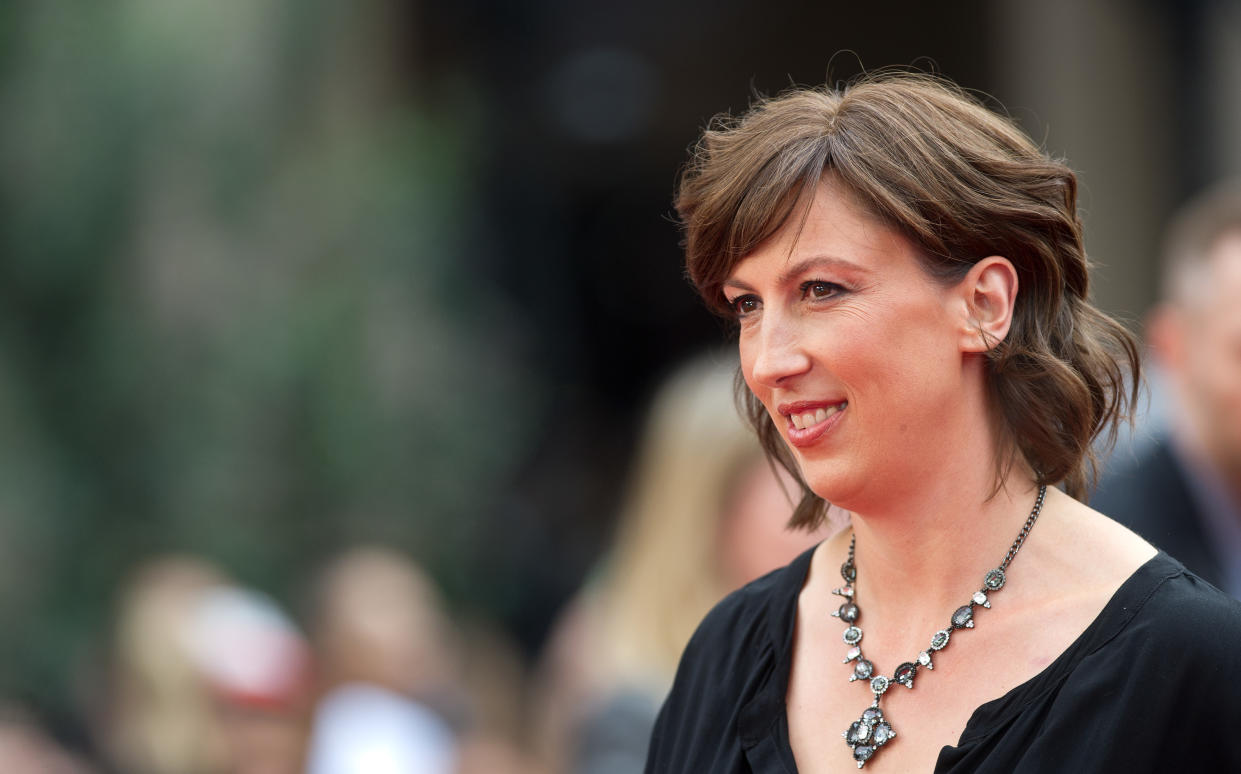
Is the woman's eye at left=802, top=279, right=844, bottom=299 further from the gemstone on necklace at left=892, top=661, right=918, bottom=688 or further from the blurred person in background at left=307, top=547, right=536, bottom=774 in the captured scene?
the blurred person in background at left=307, top=547, right=536, bottom=774

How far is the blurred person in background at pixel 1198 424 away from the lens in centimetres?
389

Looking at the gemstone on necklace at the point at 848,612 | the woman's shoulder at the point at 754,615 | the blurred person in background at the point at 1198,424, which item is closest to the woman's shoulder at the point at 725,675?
the woman's shoulder at the point at 754,615

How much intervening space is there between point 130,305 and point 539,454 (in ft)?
17.9

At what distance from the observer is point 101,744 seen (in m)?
6.04

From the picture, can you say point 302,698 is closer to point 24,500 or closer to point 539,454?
point 24,500

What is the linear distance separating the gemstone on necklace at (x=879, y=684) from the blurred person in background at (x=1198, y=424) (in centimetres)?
184

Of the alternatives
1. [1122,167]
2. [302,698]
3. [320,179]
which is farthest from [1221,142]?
[302,698]

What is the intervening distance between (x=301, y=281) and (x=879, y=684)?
7483 mm

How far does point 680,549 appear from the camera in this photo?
371 cm

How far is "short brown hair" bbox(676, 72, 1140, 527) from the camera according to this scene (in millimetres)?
2045

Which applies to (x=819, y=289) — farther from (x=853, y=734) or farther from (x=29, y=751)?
(x=29, y=751)

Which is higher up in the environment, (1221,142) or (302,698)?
(1221,142)

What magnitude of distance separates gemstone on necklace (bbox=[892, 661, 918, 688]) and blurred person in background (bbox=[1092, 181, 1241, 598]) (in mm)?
1846

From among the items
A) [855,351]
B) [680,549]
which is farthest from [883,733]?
[680,549]
